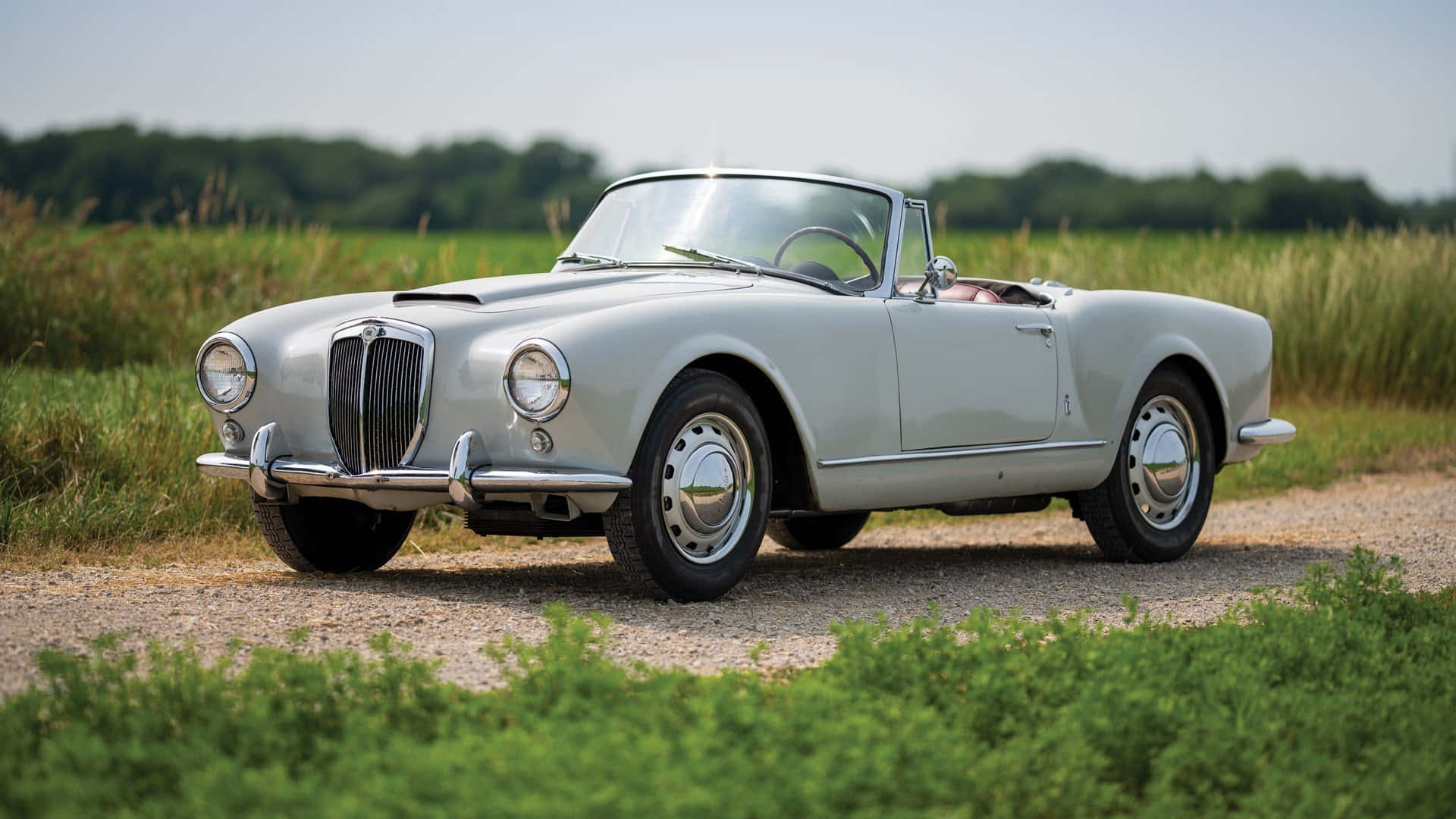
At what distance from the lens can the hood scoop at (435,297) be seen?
565cm

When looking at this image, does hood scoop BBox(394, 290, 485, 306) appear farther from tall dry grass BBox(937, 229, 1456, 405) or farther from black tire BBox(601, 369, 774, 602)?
tall dry grass BBox(937, 229, 1456, 405)

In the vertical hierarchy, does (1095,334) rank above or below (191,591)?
above

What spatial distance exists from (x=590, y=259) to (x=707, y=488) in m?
1.68

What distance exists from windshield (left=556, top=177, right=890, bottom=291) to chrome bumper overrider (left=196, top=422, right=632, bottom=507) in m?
1.64

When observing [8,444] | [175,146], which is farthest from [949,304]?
[175,146]

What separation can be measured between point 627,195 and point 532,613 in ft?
7.79

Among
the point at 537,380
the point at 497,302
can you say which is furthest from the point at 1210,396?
the point at 537,380

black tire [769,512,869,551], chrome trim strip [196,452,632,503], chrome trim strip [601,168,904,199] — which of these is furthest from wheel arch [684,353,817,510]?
black tire [769,512,869,551]

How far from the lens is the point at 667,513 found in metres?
5.37

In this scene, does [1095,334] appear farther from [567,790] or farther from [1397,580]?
[567,790]

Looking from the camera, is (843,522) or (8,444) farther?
(843,522)

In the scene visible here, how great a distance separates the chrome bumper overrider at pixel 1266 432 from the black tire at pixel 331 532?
4184mm

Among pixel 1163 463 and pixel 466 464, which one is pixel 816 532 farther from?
pixel 466 464

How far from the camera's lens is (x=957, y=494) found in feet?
21.2
